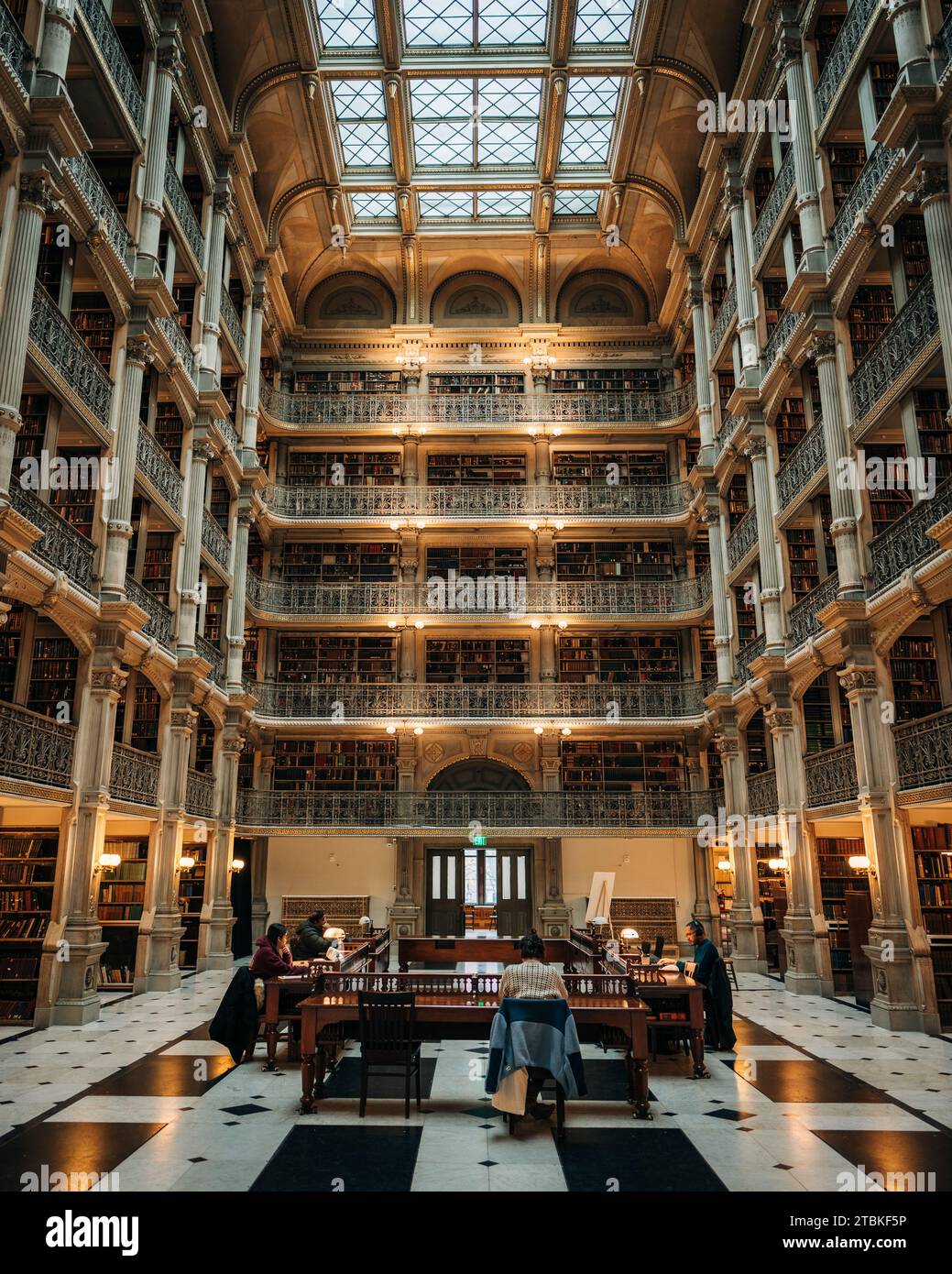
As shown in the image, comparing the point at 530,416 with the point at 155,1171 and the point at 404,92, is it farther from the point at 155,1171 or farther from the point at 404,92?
the point at 155,1171

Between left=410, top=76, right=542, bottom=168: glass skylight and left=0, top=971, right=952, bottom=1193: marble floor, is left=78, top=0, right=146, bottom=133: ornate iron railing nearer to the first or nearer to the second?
left=410, top=76, right=542, bottom=168: glass skylight

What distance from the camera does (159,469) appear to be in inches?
482

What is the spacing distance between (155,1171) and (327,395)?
17.0 m

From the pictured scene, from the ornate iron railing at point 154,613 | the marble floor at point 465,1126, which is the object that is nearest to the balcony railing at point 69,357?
the ornate iron railing at point 154,613

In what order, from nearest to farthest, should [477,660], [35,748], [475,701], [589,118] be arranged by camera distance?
[35,748] < [589,118] < [475,701] < [477,660]

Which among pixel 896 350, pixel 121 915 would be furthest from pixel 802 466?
pixel 121 915

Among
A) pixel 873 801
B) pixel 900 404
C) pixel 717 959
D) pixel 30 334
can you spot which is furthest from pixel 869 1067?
pixel 30 334

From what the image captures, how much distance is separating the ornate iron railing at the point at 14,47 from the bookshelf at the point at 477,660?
39.5ft

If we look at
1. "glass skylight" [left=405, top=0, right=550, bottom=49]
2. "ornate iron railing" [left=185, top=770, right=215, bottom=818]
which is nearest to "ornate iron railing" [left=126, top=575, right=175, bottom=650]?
"ornate iron railing" [left=185, top=770, right=215, bottom=818]

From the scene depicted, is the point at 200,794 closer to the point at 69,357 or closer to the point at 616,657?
the point at 69,357

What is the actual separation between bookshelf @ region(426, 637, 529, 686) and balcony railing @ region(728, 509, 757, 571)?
4.65m

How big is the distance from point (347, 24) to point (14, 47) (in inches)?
354

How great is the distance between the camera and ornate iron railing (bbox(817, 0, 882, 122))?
391 inches

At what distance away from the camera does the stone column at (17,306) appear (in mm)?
7609
